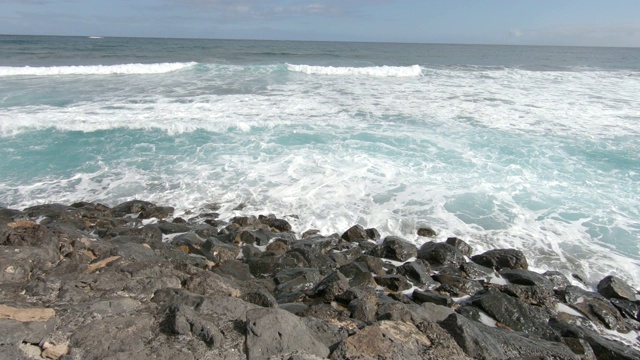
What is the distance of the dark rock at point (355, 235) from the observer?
685cm

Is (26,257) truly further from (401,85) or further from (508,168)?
(401,85)

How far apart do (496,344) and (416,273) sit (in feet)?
6.49

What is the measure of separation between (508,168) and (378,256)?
5.01 metres

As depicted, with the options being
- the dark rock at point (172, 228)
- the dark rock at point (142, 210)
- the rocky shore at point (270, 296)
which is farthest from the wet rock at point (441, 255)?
the dark rock at point (142, 210)

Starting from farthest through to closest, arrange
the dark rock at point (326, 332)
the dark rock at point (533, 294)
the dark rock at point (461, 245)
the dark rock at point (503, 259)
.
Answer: the dark rock at point (461, 245), the dark rock at point (503, 259), the dark rock at point (533, 294), the dark rock at point (326, 332)

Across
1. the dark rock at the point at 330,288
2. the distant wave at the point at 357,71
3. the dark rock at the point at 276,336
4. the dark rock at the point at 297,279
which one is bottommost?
the dark rock at the point at 297,279

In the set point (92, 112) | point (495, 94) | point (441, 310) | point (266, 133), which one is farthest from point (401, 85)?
point (441, 310)

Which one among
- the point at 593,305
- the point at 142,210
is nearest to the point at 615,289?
the point at 593,305

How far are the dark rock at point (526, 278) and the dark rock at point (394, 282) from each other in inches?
59.4

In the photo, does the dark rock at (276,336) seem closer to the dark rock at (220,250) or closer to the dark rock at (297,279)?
the dark rock at (297,279)

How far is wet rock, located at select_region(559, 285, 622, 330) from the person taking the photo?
5.01 m

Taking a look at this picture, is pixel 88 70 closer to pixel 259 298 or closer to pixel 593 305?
pixel 259 298

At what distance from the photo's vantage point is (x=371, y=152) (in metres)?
10.6

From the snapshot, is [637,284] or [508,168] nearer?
[637,284]
